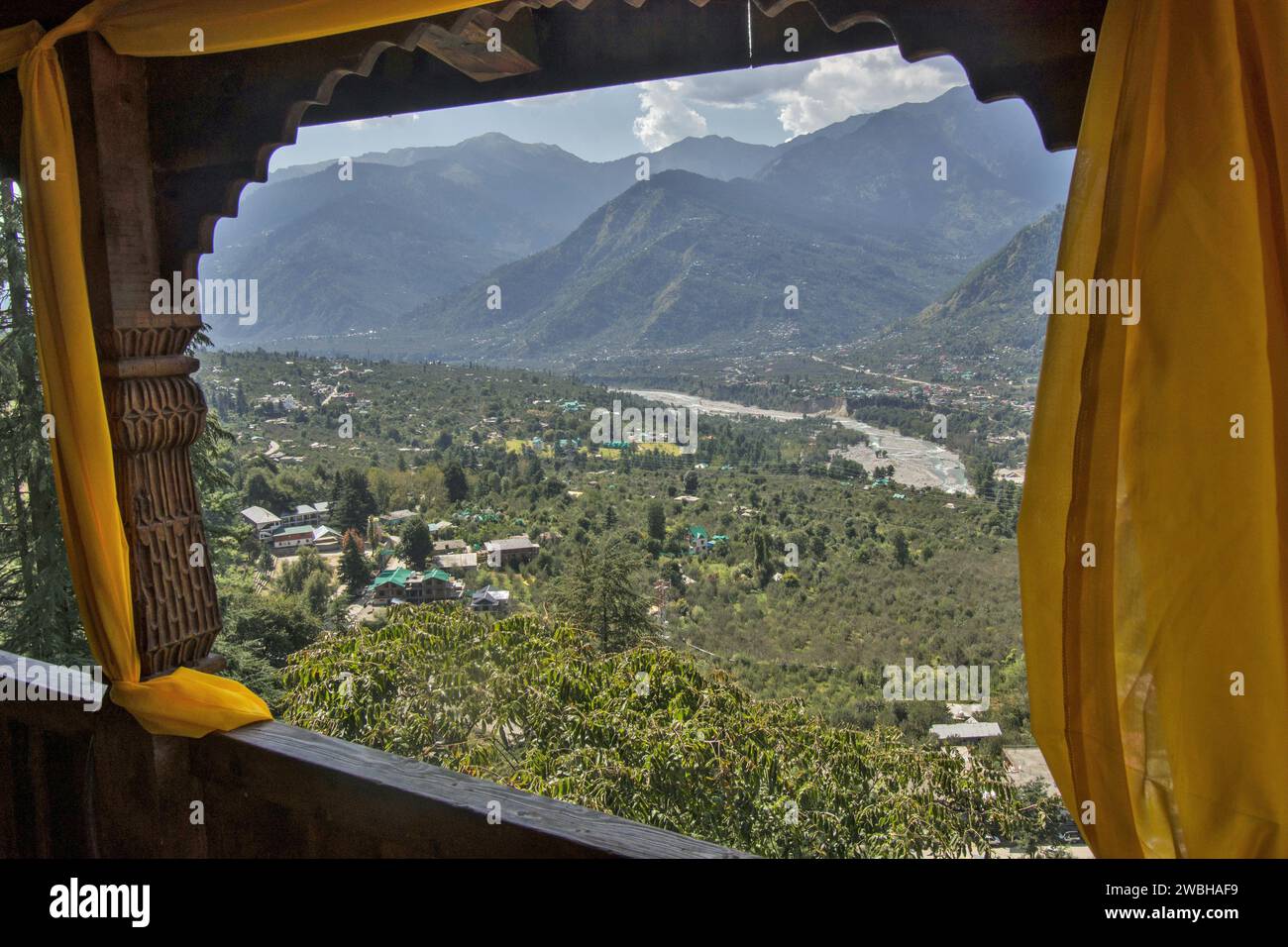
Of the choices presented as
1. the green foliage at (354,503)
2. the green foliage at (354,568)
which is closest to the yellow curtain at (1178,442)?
the green foliage at (354,568)

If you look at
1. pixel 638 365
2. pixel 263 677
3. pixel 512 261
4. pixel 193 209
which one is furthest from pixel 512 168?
pixel 193 209

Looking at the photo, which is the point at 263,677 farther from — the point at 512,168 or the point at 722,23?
the point at 512,168

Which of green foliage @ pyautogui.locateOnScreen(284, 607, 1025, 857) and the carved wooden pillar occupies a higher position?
the carved wooden pillar

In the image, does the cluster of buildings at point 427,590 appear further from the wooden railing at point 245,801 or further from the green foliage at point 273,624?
the wooden railing at point 245,801

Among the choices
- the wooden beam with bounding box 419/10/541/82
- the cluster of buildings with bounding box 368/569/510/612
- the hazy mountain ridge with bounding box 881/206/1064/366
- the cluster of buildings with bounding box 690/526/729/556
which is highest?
the hazy mountain ridge with bounding box 881/206/1064/366

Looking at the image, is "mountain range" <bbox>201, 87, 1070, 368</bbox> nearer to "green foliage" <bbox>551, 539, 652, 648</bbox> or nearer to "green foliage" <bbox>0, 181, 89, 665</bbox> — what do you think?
"green foliage" <bbox>551, 539, 652, 648</bbox>

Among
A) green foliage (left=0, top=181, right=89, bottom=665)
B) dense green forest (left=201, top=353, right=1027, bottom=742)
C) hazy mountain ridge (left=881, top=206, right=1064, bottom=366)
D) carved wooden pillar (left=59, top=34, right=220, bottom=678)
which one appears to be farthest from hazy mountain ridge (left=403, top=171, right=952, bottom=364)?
carved wooden pillar (left=59, top=34, right=220, bottom=678)

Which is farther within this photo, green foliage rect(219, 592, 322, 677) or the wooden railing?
green foliage rect(219, 592, 322, 677)

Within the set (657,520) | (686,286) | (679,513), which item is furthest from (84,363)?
(686,286)
